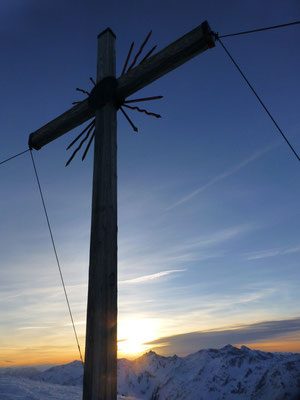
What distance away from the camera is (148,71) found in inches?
129

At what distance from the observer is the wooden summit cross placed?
2.52 m

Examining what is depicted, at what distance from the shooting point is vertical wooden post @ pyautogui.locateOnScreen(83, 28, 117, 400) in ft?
8.14

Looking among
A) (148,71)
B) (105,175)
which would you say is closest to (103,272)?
(105,175)

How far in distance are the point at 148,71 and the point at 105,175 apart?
1.25m

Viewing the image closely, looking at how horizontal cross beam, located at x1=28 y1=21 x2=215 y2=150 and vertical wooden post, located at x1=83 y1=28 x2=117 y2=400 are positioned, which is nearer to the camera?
vertical wooden post, located at x1=83 y1=28 x2=117 y2=400

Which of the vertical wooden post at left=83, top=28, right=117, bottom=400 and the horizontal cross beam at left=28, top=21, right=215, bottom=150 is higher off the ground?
the horizontal cross beam at left=28, top=21, right=215, bottom=150

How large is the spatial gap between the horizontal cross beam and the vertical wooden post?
12.3 inches

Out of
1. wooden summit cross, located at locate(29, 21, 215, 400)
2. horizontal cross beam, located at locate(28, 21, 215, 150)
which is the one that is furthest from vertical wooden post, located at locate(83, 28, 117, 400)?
horizontal cross beam, located at locate(28, 21, 215, 150)

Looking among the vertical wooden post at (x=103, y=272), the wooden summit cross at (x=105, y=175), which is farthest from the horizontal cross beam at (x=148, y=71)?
the vertical wooden post at (x=103, y=272)

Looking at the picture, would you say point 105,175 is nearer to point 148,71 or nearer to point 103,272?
point 103,272

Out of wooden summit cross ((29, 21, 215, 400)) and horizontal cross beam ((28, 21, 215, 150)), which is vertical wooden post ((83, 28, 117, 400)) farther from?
horizontal cross beam ((28, 21, 215, 150))

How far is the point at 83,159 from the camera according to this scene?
4172mm

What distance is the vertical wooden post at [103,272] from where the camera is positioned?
8.14 feet

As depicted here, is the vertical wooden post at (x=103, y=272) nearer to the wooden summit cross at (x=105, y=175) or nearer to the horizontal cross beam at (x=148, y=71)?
the wooden summit cross at (x=105, y=175)
